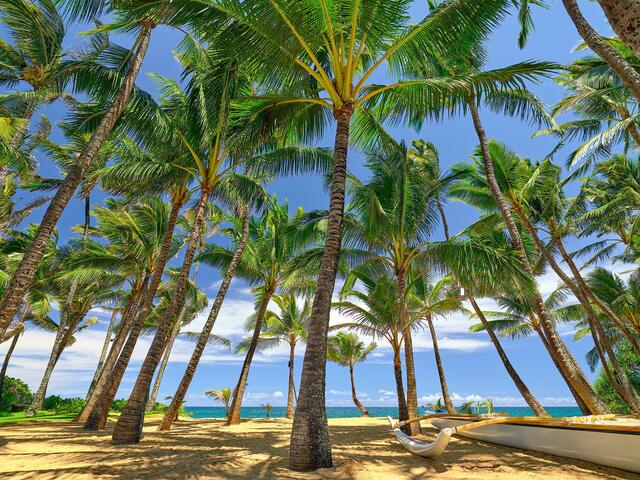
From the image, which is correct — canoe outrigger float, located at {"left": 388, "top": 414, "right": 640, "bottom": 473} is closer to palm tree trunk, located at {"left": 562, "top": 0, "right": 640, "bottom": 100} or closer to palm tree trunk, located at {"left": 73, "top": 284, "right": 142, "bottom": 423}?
palm tree trunk, located at {"left": 562, "top": 0, "right": 640, "bottom": 100}

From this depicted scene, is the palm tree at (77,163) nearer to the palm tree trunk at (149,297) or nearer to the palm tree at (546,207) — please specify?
the palm tree trunk at (149,297)

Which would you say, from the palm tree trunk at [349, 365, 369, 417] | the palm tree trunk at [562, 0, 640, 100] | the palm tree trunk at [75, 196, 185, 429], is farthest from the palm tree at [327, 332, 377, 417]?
the palm tree trunk at [562, 0, 640, 100]

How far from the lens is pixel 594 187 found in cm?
1655

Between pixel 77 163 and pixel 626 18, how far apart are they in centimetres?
846

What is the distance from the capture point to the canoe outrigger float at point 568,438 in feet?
16.5

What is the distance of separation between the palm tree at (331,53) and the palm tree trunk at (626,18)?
322 cm

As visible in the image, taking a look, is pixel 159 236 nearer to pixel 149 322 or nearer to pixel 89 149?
pixel 89 149

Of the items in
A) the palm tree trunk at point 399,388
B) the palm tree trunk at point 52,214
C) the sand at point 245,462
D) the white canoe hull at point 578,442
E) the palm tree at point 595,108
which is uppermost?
the palm tree at point 595,108

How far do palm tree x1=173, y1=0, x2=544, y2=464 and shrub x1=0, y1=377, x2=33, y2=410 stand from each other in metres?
31.0

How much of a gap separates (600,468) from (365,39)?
840 centimetres

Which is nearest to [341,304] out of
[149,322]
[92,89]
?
[92,89]

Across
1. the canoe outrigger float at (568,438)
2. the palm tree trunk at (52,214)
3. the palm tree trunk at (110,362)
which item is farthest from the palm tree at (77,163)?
the canoe outrigger float at (568,438)

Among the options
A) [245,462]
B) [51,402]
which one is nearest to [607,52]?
[245,462]

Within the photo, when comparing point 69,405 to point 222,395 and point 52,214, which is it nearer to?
point 222,395
